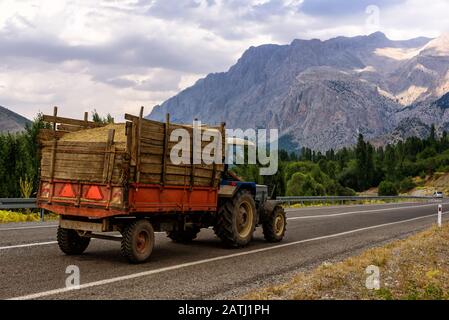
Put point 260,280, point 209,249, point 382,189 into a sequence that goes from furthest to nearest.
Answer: point 382,189, point 209,249, point 260,280

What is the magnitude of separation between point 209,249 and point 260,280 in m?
3.58

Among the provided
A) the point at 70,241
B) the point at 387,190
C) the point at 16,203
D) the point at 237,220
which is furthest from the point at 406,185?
the point at 70,241

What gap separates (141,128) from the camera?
911 cm

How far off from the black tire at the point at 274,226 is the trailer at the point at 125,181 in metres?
Answer: 2.66

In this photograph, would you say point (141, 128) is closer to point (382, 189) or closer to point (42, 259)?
point (42, 259)

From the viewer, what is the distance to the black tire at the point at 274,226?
13508mm

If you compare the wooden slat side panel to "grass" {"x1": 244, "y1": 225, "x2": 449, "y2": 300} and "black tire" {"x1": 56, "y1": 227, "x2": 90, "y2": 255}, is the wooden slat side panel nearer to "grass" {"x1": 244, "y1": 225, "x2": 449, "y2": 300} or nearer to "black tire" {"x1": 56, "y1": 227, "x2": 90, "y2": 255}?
"black tire" {"x1": 56, "y1": 227, "x2": 90, "y2": 255}

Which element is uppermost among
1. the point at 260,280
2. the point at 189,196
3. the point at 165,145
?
the point at 165,145

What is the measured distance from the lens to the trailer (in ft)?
29.3

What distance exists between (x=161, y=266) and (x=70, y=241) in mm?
2086

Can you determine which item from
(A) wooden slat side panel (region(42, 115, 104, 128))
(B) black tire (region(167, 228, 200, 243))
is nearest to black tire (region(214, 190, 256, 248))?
(B) black tire (region(167, 228, 200, 243))

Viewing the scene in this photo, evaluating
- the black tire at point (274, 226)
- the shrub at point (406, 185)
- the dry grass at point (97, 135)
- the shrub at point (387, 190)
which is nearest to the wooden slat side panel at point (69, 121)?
the dry grass at point (97, 135)
